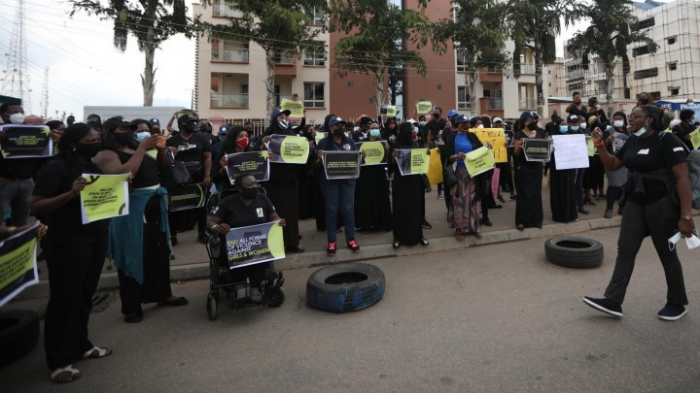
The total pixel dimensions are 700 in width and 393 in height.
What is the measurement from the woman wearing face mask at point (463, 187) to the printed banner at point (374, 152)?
1.16 m

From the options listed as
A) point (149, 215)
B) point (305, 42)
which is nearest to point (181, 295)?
point (149, 215)

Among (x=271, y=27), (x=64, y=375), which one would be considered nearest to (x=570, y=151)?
(x=64, y=375)

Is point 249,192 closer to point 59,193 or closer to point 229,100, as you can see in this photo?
point 59,193

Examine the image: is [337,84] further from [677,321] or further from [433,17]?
[677,321]

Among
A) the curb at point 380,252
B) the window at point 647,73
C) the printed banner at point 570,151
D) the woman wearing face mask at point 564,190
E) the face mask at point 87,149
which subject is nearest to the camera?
the face mask at point 87,149

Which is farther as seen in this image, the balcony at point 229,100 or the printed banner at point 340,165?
the balcony at point 229,100

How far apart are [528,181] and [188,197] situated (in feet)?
20.9

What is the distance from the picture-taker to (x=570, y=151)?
8.06m

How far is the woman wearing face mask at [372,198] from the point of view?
7.66m

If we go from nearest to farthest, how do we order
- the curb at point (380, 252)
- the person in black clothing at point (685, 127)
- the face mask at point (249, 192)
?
the face mask at point (249, 192) → the curb at point (380, 252) → the person in black clothing at point (685, 127)

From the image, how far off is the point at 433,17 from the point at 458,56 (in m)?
4.51

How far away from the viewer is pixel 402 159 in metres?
6.84

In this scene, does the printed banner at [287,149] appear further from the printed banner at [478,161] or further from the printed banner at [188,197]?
the printed banner at [478,161]

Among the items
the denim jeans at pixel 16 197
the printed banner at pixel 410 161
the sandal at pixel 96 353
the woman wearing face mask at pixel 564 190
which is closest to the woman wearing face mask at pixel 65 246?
the sandal at pixel 96 353
